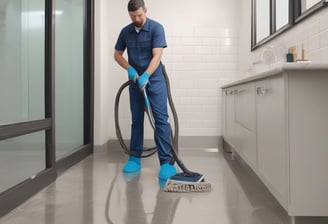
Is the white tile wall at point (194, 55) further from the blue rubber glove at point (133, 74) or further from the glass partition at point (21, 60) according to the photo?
the glass partition at point (21, 60)

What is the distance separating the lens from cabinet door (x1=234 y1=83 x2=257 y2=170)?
2283 millimetres

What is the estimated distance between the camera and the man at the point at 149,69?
2.85 m

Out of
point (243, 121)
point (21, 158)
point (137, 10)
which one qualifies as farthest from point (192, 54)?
point (21, 158)

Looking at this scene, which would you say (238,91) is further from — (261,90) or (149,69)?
(261,90)

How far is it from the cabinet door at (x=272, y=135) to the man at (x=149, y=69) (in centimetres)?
99

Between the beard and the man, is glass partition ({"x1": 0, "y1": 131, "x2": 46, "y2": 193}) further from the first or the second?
the beard

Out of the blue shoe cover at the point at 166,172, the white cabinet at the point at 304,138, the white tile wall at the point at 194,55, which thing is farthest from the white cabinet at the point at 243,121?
the white tile wall at the point at 194,55

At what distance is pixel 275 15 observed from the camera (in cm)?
329

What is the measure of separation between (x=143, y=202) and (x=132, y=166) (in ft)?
3.21

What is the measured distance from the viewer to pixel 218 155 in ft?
12.8

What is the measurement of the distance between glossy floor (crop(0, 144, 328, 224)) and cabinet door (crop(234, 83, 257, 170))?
23 centimetres

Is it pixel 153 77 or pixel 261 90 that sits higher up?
pixel 153 77

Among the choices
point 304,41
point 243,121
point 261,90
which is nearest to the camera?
point 261,90

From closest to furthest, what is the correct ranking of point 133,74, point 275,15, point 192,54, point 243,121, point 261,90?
1. point 261,90
2. point 243,121
3. point 133,74
4. point 275,15
5. point 192,54
